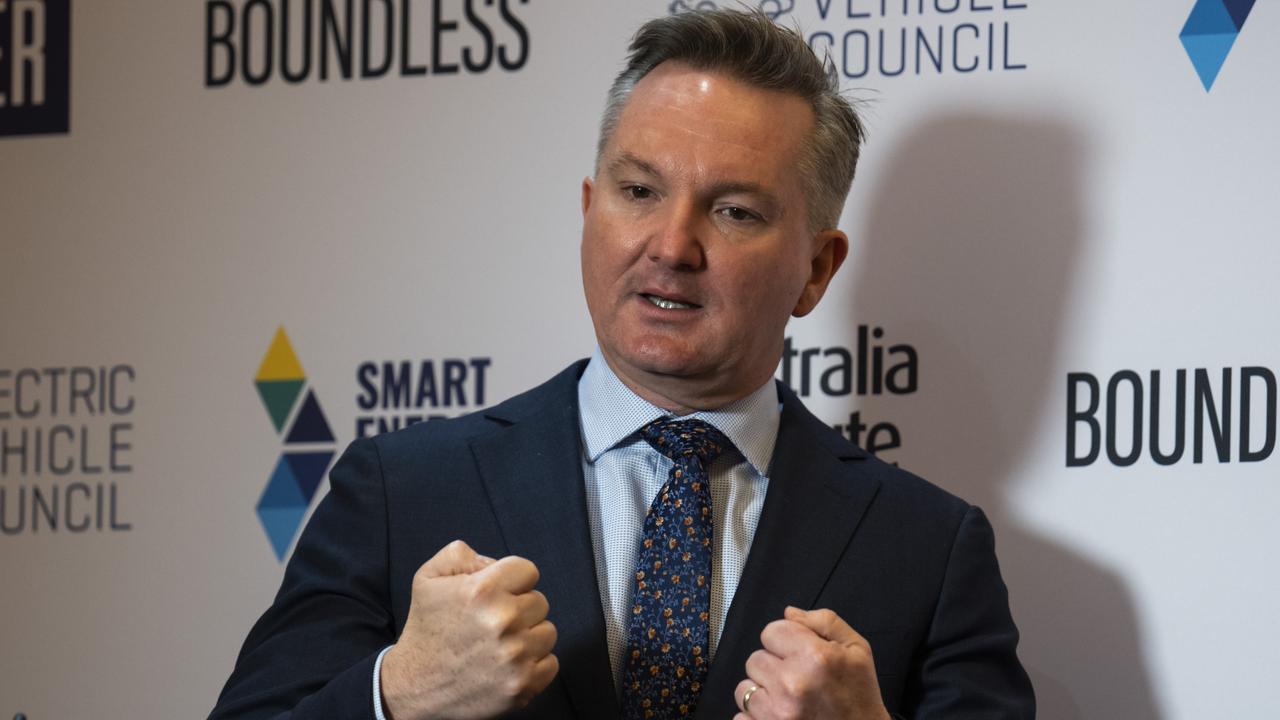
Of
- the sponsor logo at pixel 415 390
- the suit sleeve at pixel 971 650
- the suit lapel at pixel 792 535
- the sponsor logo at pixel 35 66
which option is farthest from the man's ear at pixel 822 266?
the sponsor logo at pixel 35 66

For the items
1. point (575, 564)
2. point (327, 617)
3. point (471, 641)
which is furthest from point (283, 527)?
point (471, 641)

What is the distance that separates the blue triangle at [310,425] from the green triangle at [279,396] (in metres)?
0.02

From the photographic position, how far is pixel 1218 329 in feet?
8.80

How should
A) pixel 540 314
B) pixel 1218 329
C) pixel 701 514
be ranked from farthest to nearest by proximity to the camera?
pixel 540 314, pixel 1218 329, pixel 701 514

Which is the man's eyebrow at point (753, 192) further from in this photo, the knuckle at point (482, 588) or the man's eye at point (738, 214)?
the knuckle at point (482, 588)

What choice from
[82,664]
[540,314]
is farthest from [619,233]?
[82,664]

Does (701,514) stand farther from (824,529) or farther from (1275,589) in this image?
(1275,589)

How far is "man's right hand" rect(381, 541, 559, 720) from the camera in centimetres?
190

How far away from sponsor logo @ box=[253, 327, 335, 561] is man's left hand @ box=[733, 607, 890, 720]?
123cm

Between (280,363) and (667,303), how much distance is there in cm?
96

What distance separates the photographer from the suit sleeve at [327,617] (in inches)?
84.8

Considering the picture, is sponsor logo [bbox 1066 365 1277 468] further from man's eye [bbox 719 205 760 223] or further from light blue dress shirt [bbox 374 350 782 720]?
man's eye [bbox 719 205 760 223]

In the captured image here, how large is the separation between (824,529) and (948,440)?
0.50 meters

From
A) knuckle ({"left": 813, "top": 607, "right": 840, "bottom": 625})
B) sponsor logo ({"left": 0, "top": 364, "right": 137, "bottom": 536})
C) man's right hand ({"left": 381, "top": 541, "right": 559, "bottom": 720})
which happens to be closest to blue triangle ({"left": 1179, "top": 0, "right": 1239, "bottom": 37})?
knuckle ({"left": 813, "top": 607, "right": 840, "bottom": 625})
